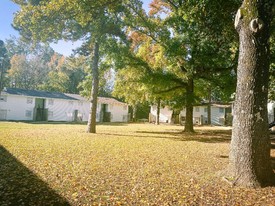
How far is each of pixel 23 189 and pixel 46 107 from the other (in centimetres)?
3832

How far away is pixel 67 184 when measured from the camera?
6.37 metres

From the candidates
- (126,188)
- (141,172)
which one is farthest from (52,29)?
(126,188)

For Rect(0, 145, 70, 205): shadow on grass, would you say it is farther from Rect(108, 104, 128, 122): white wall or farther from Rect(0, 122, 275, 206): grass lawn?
Rect(108, 104, 128, 122): white wall

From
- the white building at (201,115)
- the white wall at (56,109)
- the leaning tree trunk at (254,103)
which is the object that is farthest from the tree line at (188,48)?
the white building at (201,115)

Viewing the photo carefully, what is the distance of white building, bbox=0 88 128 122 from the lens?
37.5 meters

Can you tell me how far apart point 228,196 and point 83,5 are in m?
12.0

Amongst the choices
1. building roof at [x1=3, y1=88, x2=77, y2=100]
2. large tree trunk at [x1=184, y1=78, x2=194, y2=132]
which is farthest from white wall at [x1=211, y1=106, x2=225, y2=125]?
large tree trunk at [x1=184, y1=78, x2=194, y2=132]

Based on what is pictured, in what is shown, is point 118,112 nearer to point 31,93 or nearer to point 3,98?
point 31,93

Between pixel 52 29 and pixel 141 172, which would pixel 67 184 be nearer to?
pixel 141 172

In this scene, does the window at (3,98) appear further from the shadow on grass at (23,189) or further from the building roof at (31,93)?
the shadow on grass at (23,189)

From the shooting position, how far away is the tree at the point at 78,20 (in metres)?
14.4

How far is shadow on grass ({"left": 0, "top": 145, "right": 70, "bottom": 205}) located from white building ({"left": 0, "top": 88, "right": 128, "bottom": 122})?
1290 inches

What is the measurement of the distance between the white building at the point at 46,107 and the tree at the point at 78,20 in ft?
65.6

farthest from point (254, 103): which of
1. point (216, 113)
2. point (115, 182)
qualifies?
point (216, 113)
